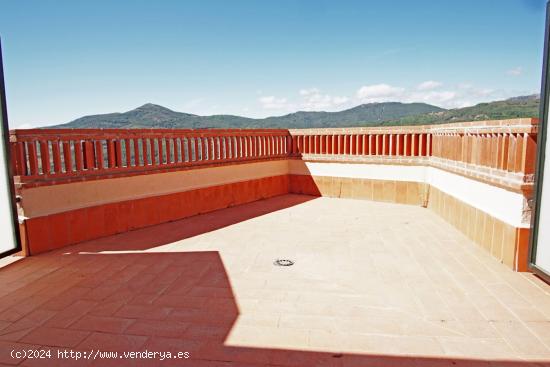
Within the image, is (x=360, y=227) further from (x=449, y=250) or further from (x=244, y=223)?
(x=244, y=223)

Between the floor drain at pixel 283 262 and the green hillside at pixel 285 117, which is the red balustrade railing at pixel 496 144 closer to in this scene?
the floor drain at pixel 283 262

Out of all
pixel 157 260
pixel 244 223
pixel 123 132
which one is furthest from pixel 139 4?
pixel 157 260

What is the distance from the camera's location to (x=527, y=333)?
7.97 ft

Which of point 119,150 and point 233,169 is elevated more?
point 119,150

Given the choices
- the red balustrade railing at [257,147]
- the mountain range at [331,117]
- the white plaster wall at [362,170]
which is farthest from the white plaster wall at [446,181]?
the mountain range at [331,117]

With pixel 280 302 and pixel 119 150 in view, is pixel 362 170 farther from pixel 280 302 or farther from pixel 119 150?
pixel 280 302

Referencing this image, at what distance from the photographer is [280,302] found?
2.99 metres

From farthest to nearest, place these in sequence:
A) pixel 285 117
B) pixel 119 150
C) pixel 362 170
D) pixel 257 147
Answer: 1. pixel 285 117
2. pixel 257 147
3. pixel 362 170
4. pixel 119 150

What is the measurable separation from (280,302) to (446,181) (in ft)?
14.3

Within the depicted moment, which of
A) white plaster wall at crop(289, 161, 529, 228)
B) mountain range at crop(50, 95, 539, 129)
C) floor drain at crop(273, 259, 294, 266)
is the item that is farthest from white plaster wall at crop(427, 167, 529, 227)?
mountain range at crop(50, 95, 539, 129)

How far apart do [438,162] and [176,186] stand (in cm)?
505

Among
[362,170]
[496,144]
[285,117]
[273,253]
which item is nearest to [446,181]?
[496,144]

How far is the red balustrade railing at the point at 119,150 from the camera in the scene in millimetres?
4375

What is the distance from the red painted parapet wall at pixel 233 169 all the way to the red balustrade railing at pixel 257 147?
0.05 ft
